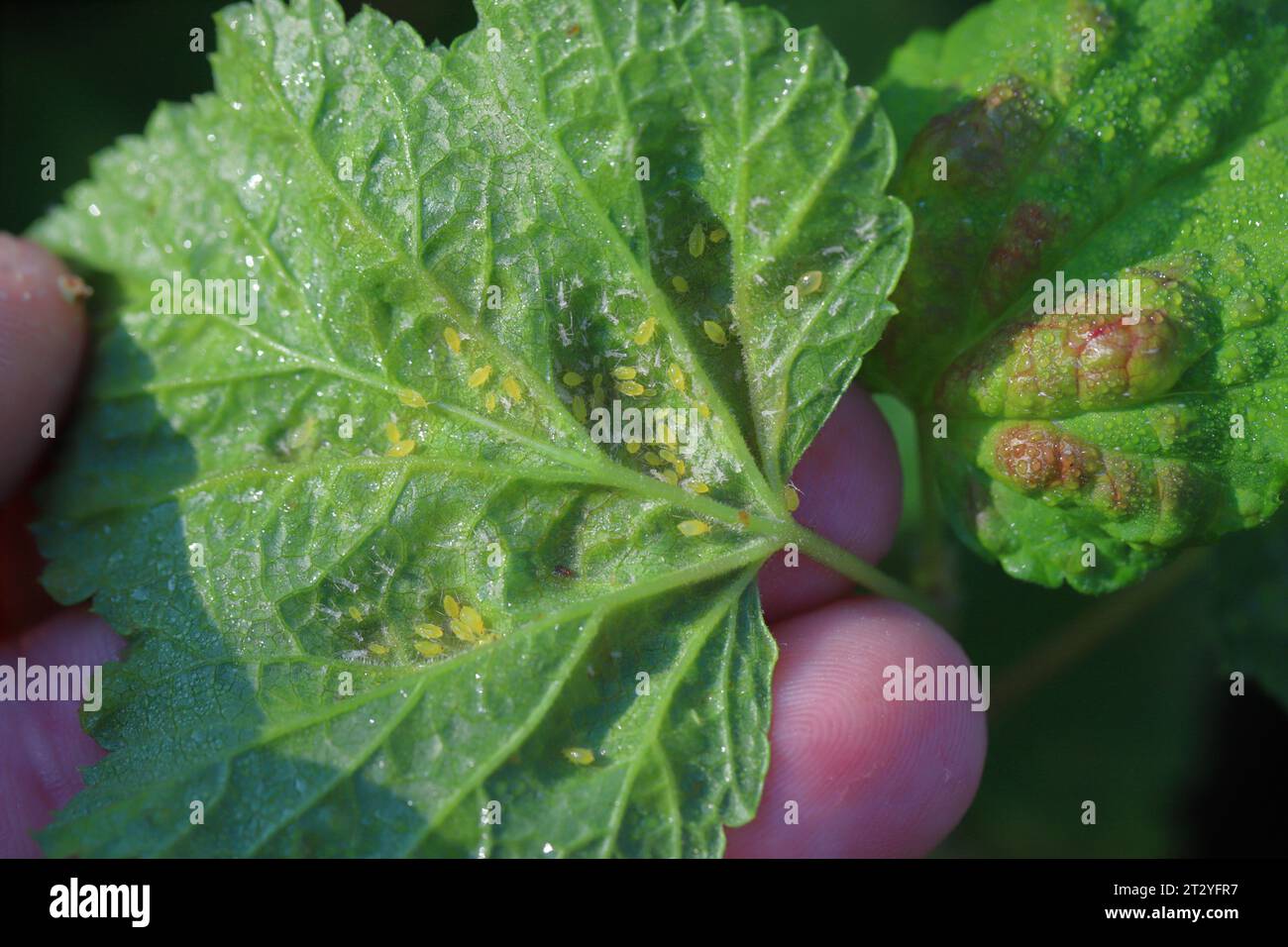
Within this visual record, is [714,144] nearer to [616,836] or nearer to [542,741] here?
[542,741]

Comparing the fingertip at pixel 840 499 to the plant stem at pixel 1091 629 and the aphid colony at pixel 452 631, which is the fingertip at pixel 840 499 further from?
the plant stem at pixel 1091 629

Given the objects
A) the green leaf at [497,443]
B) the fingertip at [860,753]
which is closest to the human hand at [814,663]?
the fingertip at [860,753]

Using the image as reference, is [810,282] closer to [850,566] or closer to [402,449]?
[850,566]

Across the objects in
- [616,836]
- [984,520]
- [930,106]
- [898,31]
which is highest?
[898,31]

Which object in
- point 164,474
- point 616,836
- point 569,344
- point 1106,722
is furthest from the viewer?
point 1106,722

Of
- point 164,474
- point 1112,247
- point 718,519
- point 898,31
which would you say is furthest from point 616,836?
point 898,31

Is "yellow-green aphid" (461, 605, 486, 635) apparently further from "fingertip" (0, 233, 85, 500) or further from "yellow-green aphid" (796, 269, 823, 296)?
"fingertip" (0, 233, 85, 500)
